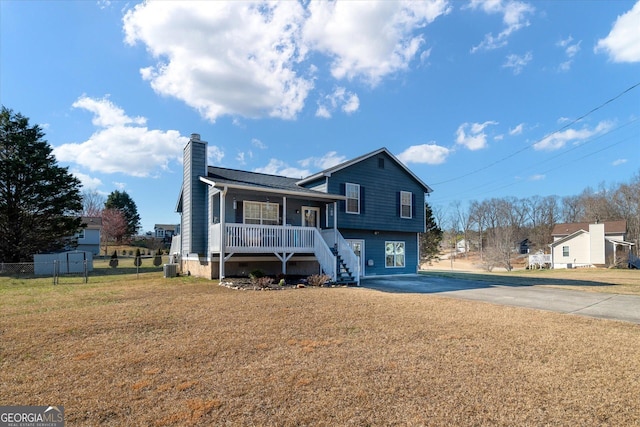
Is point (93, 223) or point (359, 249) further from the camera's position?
point (93, 223)

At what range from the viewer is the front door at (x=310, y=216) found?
17016 millimetres

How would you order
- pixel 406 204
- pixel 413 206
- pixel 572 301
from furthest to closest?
1. pixel 413 206
2. pixel 406 204
3. pixel 572 301

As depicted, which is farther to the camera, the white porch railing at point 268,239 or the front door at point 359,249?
the front door at point 359,249

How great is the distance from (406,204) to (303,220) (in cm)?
666

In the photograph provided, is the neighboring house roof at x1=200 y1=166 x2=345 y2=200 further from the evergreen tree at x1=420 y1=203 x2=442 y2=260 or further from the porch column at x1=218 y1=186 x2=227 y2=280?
the evergreen tree at x1=420 y1=203 x2=442 y2=260

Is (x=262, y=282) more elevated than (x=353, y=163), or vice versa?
Answer: (x=353, y=163)

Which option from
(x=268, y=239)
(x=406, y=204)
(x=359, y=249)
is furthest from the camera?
(x=406, y=204)

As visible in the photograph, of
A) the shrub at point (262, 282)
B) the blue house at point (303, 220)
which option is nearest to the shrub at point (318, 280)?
the blue house at point (303, 220)

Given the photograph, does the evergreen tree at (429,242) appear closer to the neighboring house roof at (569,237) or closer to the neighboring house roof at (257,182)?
the neighboring house roof at (569,237)

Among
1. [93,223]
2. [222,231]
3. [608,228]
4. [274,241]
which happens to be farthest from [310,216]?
[608,228]

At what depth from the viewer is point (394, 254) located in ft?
65.4

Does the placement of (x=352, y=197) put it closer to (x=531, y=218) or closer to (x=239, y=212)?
(x=239, y=212)

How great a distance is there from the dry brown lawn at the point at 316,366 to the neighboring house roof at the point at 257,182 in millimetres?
6228

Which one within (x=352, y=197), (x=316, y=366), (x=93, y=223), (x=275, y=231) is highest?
(x=352, y=197)
